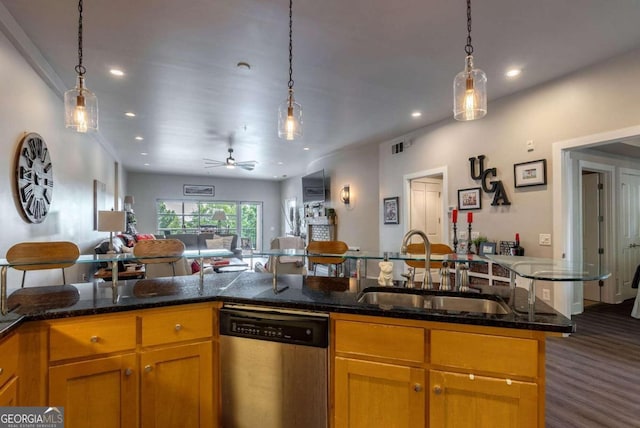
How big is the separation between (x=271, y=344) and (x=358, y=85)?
3.02 m

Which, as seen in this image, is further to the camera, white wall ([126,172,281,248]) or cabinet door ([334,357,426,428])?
white wall ([126,172,281,248])

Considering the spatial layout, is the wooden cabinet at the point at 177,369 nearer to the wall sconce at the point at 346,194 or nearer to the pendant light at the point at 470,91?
the pendant light at the point at 470,91

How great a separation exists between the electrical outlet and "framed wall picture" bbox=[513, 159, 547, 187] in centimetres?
59

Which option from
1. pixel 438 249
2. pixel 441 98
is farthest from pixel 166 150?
pixel 438 249

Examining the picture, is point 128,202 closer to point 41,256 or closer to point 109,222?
point 109,222

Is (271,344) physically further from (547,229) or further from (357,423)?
(547,229)

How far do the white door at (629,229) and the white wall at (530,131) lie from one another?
2.56 meters

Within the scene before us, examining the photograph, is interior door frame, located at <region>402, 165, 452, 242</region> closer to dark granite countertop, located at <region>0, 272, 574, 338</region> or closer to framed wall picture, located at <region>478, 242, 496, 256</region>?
framed wall picture, located at <region>478, 242, 496, 256</region>

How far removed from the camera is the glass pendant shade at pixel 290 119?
230cm

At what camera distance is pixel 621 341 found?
328 cm

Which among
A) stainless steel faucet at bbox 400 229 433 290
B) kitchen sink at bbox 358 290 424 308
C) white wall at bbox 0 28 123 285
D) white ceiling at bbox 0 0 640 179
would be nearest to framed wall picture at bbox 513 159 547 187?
white ceiling at bbox 0 0 640 179

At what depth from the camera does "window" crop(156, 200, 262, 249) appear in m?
10.4

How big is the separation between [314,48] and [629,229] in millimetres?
5866

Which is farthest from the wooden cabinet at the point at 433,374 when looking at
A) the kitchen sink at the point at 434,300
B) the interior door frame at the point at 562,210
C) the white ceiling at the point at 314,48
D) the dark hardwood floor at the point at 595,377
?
the interior door frame at the point at 562,210
